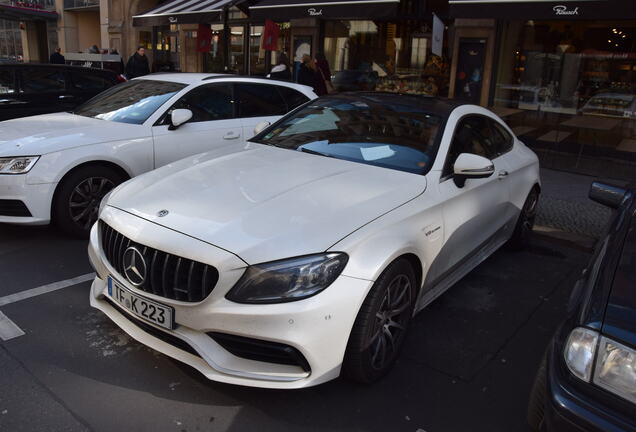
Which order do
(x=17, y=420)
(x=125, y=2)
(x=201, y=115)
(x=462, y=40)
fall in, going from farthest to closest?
1. (x=125, y=2)
2. (x=462, y=40)
3. (x=201, y=115)
4. (x=17, y=420)

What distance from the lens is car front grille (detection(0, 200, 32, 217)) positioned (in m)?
4.77

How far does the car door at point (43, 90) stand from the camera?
320 inches

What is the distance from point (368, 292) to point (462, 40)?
961 cm

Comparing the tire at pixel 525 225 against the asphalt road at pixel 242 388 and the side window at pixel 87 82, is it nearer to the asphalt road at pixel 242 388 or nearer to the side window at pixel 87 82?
the asphalt road at pixel 242 388

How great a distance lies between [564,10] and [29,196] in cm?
701

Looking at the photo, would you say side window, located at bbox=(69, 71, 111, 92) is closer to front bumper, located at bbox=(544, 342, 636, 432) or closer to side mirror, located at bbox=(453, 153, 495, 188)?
side mirror, located at bbox=(453, 153, 495, 188)

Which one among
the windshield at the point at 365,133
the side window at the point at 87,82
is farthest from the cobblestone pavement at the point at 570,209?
the side window at the point at 87,82

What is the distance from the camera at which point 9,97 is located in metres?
7.95

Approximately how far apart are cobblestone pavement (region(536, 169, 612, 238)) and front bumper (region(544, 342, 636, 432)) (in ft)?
14.4

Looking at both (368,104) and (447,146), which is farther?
(368,104)

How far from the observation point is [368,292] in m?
2.79

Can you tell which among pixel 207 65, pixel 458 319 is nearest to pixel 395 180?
pixel 458 319

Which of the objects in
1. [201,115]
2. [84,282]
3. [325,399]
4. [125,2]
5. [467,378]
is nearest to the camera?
[325,399]

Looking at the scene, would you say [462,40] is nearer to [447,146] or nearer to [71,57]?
[447,146]
